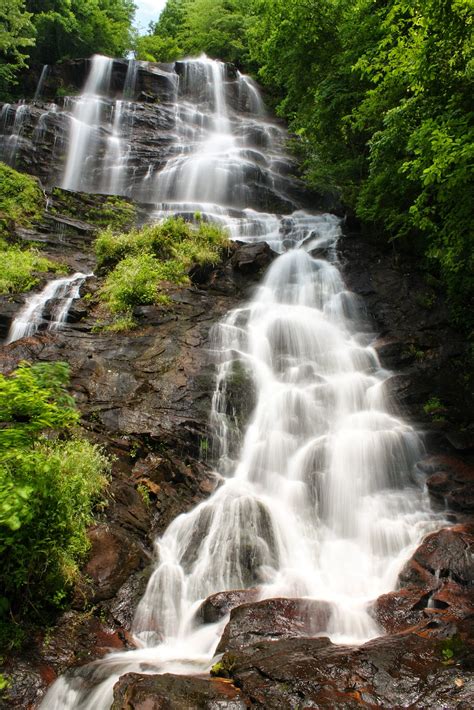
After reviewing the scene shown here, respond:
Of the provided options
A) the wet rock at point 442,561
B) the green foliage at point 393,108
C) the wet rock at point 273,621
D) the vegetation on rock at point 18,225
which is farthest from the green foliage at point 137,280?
the wet rock at point 442,561

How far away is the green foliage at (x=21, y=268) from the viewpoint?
11953mm

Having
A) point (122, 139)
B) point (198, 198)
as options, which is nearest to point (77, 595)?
point (198, 198)

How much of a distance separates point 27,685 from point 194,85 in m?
32.3

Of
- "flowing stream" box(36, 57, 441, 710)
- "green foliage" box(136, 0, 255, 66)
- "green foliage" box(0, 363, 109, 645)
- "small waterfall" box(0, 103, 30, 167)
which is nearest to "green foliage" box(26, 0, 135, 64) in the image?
"green foliage" box(136, 0, 255, 66)

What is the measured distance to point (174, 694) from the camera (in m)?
3.35

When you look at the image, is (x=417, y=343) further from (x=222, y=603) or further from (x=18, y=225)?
(x=18, y=225)

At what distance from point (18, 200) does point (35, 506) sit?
1531 cm

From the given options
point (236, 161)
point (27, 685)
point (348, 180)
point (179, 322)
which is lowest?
point (27, 685)

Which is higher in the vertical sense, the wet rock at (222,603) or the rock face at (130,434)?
the rock face at (130,434)

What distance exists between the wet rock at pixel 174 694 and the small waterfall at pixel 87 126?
68.1ft

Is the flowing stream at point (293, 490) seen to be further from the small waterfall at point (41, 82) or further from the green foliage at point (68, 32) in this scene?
the green foliage at point (68, 32)

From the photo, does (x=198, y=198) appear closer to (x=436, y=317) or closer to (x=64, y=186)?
(x=64, y=186)

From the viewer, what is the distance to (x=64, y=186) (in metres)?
20.3

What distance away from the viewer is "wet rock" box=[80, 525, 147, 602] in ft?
16.8
